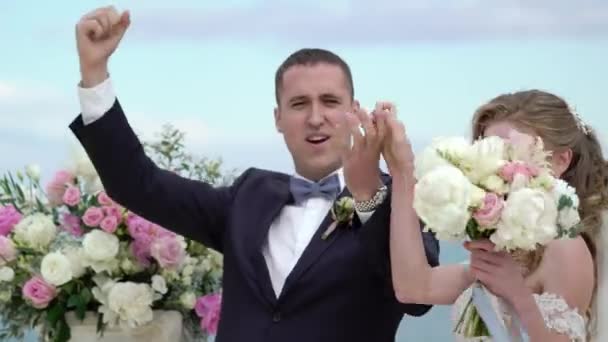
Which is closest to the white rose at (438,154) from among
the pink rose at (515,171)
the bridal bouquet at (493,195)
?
the bridal bouquet at (493,195)

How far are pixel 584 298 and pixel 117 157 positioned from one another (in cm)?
160

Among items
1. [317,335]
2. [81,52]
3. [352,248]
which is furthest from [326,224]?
[81,52]

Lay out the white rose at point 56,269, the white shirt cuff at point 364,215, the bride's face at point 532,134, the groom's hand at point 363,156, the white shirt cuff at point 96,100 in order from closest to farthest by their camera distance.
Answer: the groom's hand at point 363,156, the bride's face at point 532,134, the white shirt cuff at point 364,215, the white shirt cuff at point 96,100, the white rose at point 56,269

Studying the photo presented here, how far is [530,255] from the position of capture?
3064 millimetres

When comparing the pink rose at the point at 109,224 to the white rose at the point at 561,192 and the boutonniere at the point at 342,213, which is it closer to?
the boutonniere at the point at 342,213

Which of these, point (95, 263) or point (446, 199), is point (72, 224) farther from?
point (446, 199)

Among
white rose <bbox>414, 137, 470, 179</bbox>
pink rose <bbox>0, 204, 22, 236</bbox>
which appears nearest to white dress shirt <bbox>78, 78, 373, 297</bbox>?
pink rose <bbox>0, 204, 22, 236</bbox>

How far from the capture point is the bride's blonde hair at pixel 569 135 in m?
3.11

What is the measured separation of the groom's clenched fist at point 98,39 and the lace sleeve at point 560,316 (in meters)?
1.59

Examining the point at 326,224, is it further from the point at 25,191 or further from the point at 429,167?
the point at 25,191

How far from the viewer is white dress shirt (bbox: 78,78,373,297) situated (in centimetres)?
345

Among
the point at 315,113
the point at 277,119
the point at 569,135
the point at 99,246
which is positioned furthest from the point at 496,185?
the point at 99,246

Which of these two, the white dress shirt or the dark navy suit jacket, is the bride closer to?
the dark navy suit jacket

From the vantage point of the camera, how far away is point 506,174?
2549 millimetres
